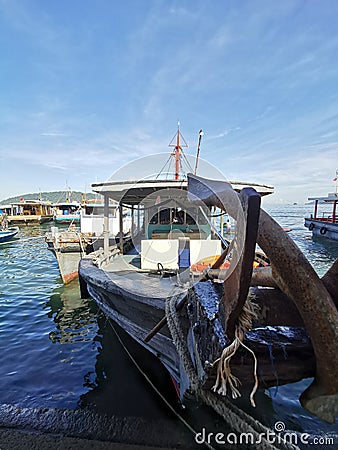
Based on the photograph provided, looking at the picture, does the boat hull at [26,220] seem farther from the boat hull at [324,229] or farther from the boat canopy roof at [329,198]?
the boat canopy roof at [329,198]

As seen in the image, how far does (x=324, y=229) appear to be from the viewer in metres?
25.4

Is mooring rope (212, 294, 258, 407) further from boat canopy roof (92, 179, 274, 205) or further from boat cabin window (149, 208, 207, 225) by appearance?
boat cabin window (149, 208, 207, 225)

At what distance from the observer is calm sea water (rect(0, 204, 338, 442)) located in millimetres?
3645

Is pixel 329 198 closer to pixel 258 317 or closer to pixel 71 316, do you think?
pixel 71 316

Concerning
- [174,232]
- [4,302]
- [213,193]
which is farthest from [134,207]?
[213,193]

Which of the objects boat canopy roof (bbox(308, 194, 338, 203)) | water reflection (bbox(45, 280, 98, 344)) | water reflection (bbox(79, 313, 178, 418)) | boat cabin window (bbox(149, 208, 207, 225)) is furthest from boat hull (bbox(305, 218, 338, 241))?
water reflection (bbox(79, 313, 178, 418))

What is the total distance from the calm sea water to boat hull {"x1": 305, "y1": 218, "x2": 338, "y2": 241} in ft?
75.0

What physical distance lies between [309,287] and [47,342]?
596 centimetres

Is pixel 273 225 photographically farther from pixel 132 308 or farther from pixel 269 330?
pixel 132 308

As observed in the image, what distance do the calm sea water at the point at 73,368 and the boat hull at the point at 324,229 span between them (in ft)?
75.0

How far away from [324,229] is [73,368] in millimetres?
26485

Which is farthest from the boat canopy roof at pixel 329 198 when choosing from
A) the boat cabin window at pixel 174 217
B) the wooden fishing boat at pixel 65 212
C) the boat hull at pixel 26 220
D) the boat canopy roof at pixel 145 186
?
the boat hull at pixel 26 220

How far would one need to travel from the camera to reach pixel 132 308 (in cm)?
390

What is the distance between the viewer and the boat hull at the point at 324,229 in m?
23.6
